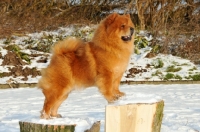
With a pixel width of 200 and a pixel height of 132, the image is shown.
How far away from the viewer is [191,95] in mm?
8391

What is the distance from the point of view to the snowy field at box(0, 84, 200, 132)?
510cm

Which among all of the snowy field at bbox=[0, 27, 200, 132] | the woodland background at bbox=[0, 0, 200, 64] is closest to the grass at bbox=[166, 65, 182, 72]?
the snowy field at bbox=[0, 27, 200, 132]

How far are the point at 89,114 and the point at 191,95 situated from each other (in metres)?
3.00

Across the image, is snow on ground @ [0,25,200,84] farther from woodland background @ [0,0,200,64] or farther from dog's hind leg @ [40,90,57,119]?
dog's hind leg @ [40,90,57,119]

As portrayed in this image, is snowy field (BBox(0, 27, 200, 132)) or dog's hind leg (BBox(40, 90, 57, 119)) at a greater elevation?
dog's hind leg (BBox(40, 90, 57, 119))

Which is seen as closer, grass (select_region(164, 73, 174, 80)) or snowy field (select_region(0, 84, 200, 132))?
snowy field (select_region(0, 84, 200, 132))

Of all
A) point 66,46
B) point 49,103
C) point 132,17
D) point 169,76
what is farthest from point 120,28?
point 132,17

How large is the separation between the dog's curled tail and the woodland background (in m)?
8.19

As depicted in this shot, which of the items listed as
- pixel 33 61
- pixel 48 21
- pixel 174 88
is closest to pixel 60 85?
pixel 174 88

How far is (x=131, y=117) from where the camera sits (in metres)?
3.15

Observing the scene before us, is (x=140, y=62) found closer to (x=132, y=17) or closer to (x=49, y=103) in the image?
(x=132, y=17)

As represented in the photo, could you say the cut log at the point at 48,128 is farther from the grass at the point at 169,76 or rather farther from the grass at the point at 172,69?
the grass at the point at 172,69

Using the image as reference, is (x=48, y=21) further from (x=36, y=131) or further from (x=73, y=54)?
(x=36, y=131)

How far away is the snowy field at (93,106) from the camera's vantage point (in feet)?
16.7
